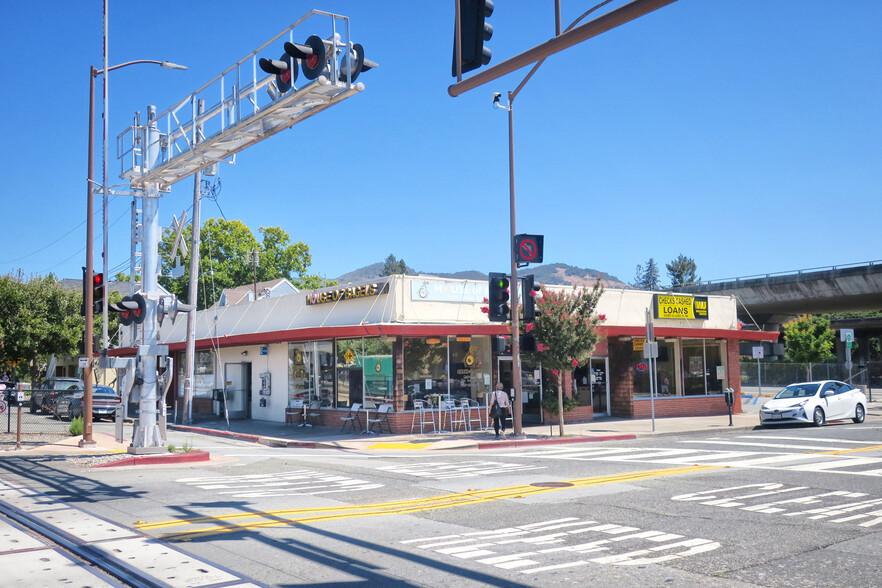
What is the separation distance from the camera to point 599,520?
928 cm

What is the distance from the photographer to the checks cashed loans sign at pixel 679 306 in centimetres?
3009

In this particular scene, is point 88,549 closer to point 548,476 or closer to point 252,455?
point 548,476

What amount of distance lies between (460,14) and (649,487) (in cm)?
796

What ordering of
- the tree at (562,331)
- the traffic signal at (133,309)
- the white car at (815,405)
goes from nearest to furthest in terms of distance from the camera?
the traffic signal at (133,309)
the tree at (562,331)
the white car at (815,405)

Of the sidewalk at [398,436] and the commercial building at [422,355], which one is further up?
the commercial building at [422,355]

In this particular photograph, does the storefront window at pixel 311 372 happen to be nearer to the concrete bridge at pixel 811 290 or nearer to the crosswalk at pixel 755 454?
the crosswalk at pixel 755 454

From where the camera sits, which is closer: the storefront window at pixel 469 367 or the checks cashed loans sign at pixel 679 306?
the storefront window at pixel 469 367

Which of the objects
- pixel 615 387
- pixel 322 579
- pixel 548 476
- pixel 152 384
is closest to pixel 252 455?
pixel 152 384

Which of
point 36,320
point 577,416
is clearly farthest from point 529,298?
point 36,320

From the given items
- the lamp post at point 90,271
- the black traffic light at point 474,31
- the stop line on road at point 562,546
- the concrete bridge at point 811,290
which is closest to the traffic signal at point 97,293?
the lamp post at point 90,271

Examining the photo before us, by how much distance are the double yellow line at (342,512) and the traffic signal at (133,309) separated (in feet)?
25.5

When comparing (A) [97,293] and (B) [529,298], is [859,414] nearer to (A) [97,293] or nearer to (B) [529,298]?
(B) [529,298]

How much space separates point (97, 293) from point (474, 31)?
15.1m

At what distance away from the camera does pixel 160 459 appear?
1595 cm
